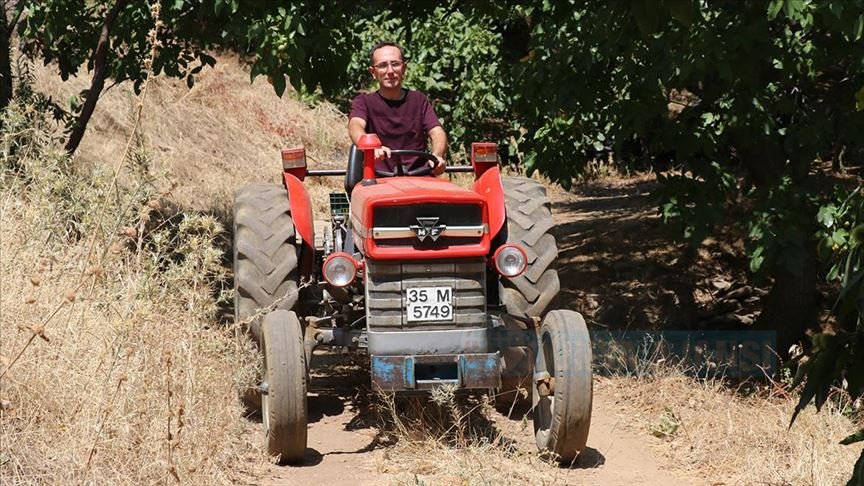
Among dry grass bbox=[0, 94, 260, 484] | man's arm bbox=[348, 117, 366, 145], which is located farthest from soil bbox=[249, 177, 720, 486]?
man's arm bbox=[348, 117, 366, 145]

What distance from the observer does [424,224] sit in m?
5.70

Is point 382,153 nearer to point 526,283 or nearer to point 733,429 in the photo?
point 526,283

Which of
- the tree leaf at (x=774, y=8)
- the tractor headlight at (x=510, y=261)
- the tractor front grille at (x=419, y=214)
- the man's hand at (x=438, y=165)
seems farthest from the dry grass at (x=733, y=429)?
the tree leaf at (x=774, y=8)

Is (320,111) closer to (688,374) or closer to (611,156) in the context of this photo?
(611,156)

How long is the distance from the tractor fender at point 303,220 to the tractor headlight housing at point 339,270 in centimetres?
72

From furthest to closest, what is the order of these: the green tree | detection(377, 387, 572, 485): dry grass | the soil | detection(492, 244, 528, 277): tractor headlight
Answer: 1. the green tree
2. detection(492, 244, 528, 277): tractor headlight
3. the soil
4. detection(377, 387, 572, 485): dry grass

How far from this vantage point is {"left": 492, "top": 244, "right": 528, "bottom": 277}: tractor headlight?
601cm

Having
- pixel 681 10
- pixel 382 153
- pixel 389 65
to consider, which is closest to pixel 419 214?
pixel 382 153

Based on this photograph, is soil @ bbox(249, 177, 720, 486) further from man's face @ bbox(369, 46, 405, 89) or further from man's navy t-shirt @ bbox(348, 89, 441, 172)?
man's face @ bbox(369, 46, 405, 89)

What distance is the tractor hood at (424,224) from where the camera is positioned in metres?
5.71

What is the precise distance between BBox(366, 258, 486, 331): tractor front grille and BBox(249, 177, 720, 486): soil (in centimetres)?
68

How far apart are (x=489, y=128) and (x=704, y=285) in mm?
7020

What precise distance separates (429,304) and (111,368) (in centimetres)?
165

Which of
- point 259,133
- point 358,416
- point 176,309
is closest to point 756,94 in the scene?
point 358,416
